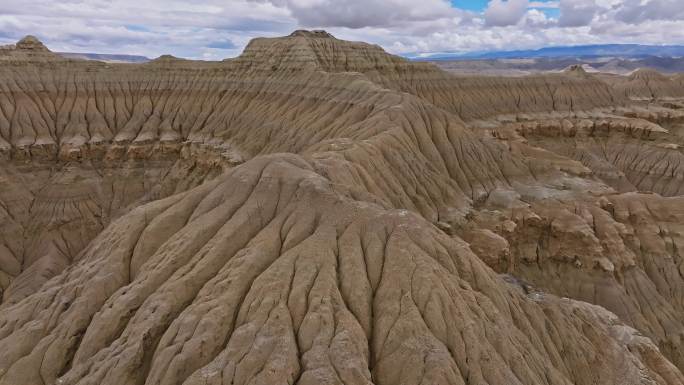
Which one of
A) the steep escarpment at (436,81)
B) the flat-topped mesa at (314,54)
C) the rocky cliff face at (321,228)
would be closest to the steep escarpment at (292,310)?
the rocky cliff face at (321,228)

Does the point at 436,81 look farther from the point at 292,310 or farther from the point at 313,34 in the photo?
the point at 292,310

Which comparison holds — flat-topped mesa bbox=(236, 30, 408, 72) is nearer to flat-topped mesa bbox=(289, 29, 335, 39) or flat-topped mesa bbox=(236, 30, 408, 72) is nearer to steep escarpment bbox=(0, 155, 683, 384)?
flat-topped mesa bbox=(289, 29, 335, 39)

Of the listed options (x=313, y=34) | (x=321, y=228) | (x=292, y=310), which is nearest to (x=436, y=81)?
(x=313, y=34)

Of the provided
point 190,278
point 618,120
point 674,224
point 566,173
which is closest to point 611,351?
point 190,278

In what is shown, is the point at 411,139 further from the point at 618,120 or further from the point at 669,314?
the point at 618,120

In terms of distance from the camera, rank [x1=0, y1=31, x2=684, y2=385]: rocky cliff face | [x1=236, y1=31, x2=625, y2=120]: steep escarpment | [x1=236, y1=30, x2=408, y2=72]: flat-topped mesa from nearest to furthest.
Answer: [x1=0, y1=31, x2=684, y2=385]: rocky cliff face < [x1=236, y1=30, x2=408, y2=72]: flat-topped mesa < [x1=236, y1=31, x2=625, y2=120]: steep escarpment

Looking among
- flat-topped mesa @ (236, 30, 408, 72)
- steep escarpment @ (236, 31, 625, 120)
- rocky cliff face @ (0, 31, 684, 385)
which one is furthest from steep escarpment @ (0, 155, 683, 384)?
steep escarpment @ (236, 31, 625, 120)
